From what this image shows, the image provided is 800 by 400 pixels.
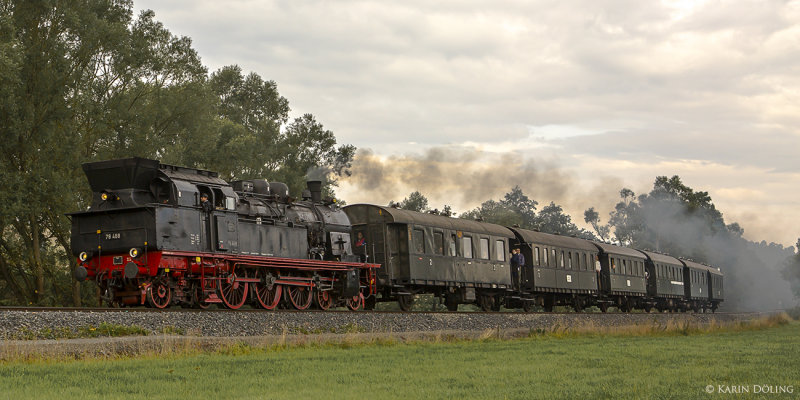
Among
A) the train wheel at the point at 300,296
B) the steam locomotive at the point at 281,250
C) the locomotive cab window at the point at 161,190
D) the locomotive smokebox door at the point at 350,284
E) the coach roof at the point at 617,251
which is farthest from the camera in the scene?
the coach roof at the point at 617,251

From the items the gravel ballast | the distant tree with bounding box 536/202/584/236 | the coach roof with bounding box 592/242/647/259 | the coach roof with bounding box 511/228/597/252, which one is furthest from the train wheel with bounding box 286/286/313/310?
the distant tree with bounding box 536/202/584/236

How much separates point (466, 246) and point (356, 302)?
6.19 metres

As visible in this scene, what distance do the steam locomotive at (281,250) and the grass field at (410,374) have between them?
5.38 m

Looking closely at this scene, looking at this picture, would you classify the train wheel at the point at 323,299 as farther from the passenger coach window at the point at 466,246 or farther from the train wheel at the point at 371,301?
the passenger coach window at the point at 466,246

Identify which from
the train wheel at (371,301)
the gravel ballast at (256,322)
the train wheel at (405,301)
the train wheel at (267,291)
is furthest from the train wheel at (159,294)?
the train wheel at (405,301)

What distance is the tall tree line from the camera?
33.9 metres

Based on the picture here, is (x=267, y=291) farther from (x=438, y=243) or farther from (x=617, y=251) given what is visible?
(x=617, y=251)

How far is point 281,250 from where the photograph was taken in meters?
23.3

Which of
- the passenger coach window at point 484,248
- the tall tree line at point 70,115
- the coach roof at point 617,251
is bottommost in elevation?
the coach roof at point 617,251

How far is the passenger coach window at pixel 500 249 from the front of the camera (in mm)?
32844

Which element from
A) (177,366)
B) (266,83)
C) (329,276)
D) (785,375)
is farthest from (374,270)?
(266,83)

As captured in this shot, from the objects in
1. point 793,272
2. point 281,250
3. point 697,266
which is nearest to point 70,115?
point 281,250

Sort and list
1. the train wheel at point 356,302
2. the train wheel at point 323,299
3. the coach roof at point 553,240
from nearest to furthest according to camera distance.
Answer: the train wheel at point 323,299
the train wheel at point 356,302
the coach roof at point 553,240

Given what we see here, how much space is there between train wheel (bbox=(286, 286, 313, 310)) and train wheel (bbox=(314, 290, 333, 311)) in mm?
339
